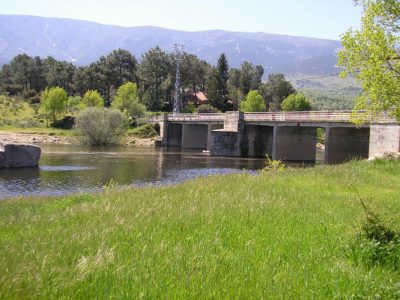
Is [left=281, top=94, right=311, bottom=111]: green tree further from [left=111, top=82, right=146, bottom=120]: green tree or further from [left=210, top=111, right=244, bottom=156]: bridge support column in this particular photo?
[left=210, top=111, right=244, bottom=156]: bridge support column

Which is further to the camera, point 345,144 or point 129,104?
point 129,104

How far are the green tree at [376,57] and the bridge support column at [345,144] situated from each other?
39.0 metres

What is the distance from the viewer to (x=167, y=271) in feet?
17.9

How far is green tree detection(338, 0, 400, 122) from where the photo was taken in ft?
50.9

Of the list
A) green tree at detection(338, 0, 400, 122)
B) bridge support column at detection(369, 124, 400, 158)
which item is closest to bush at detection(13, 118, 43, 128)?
bridge support column at detection(369, 124, 400, 158)

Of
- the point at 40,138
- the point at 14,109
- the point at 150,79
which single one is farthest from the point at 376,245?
the point at 150,79

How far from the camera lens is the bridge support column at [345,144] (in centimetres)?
5588

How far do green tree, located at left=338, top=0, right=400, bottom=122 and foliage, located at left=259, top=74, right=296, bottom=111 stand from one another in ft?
367

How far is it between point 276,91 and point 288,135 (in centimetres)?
6529

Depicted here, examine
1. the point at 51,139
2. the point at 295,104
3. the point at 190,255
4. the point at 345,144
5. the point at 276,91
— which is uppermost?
the point at 276,91

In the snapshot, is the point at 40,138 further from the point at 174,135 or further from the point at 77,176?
the point at 77,176

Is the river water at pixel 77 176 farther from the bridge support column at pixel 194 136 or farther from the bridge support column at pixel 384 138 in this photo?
the bridge support column at pixel 194 136

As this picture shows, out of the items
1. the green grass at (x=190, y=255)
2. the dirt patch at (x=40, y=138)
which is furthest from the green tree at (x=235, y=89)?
the green grass at (x=190, y=255)

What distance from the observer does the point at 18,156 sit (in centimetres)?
4169
